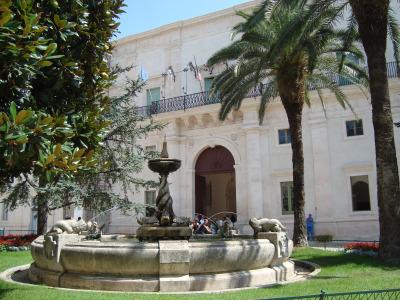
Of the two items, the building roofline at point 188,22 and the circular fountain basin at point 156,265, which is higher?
the building roofline at point 188,22

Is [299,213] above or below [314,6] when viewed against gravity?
below

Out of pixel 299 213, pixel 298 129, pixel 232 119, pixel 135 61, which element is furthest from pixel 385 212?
pixel 135 61

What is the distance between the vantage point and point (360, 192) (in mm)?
21594

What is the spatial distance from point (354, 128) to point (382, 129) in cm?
1063

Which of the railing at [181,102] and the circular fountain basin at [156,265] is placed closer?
the circular fountain basin at [156,265]

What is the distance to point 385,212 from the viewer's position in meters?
11.6

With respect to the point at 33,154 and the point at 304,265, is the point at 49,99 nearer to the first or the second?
the point at 33,154

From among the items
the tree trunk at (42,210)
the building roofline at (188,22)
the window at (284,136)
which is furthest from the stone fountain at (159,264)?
the building roofline at (188,22)

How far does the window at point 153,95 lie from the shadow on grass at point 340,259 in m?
17.7

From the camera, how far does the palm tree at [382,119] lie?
37.9ft

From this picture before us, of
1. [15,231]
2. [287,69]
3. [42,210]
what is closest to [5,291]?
[42,210]

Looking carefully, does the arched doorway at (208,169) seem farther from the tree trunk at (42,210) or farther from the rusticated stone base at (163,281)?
the rusticated stone base at (163,281)

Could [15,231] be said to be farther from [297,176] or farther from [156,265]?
[156,265]

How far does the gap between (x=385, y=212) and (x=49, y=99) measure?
9514 millimetres
